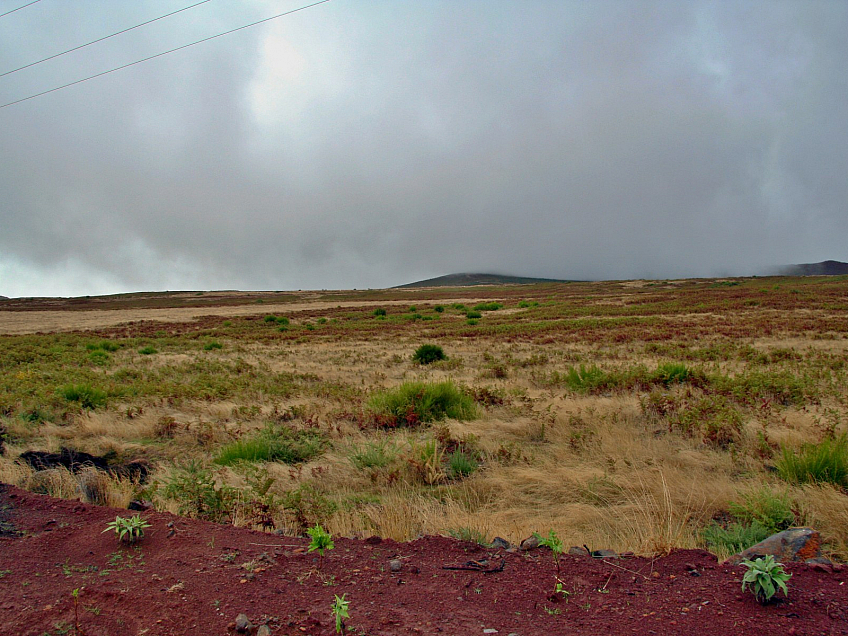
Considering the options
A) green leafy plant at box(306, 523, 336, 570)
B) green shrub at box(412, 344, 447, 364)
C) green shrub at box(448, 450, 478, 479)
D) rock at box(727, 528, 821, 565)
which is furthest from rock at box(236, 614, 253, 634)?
green shrub at box(412, 344, 447, 364)

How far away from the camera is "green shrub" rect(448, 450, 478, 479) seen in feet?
18.1

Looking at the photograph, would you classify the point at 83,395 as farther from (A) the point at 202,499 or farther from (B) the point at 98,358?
(B) the point at 98,358

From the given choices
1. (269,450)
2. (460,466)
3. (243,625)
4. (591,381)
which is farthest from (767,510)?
(591,381)

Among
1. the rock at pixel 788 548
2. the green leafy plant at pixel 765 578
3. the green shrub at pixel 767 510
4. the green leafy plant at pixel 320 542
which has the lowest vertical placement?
the green shrub at pixel 767 510

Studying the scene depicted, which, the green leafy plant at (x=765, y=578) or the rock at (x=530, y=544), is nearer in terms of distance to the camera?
the green leafy plant at (x=765, y=578)

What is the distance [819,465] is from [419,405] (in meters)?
5.40

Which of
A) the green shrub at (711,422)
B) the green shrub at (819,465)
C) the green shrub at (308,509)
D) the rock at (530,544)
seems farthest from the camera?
the green shrub at (711,422)

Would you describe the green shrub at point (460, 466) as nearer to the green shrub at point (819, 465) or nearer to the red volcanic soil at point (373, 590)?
the red volcanic soil at point (373, 590)

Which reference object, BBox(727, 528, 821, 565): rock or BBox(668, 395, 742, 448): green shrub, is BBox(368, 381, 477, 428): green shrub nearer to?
BBox(668, 395, 742, 448): green shrub

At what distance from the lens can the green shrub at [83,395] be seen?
9.41m

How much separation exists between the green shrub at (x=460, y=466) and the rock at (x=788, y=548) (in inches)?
116

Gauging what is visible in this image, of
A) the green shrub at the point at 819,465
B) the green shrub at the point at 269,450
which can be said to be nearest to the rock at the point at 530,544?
the green shrub at the point at 819,465

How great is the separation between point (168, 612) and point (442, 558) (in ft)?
5.58

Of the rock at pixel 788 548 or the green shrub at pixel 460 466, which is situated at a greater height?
the rock at pixel 788 548
